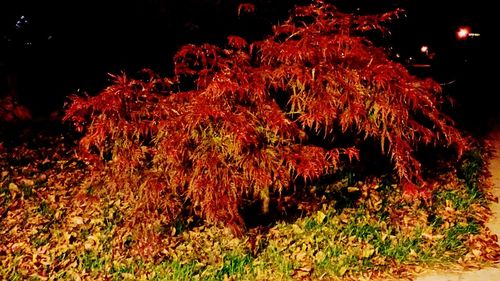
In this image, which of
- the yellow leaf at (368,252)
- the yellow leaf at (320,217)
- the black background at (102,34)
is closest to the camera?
the yellow leaf at (368,252)

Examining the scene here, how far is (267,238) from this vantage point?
546cm

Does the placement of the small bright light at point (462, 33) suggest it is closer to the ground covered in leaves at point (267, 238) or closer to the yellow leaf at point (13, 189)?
the ground covered in leaves at point (267, 238)

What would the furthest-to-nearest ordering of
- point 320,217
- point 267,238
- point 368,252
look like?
point 320,217
point 267,238
point 368,252

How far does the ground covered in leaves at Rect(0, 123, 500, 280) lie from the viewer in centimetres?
497

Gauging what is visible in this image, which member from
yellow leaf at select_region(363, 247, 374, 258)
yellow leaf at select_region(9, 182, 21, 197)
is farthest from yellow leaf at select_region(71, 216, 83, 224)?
yellow leaf at select_region(363, 247, 374, 258)

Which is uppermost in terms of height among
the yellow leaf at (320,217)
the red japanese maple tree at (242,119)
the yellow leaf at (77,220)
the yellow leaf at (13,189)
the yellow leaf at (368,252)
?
the red japanese maple tree at (242,119)

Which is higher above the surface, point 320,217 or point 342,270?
point 320,217

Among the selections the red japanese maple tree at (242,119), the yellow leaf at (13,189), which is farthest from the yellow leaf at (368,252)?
the yellow leaf at (13,189)

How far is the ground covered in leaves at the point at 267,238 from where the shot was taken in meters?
4.97

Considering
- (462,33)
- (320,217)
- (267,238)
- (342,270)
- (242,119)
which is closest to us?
(242,119)

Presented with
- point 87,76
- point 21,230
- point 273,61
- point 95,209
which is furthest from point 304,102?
point 87,76

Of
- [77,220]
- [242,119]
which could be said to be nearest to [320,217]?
[242,119]

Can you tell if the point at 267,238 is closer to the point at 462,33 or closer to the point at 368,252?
the point at 368,252

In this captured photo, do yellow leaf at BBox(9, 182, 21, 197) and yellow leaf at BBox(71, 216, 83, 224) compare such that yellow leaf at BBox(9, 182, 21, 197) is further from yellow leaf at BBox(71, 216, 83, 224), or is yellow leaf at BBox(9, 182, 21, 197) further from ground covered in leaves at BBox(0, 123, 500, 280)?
yellow leaf at BBox(71, 216, 83, 224)
